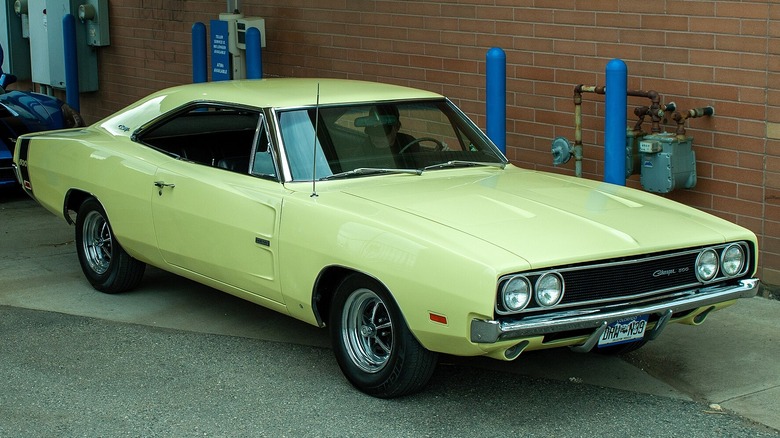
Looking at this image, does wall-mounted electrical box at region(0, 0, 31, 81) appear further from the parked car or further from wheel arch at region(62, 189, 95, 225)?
the parked car

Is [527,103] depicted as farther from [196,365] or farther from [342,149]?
[196,365]

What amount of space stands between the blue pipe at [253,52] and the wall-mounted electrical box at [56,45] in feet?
13.3

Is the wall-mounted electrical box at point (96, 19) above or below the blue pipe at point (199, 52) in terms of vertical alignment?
above

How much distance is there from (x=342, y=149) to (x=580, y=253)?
171cm

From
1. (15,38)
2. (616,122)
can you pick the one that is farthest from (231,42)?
(15,38)

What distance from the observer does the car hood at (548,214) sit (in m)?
5.23

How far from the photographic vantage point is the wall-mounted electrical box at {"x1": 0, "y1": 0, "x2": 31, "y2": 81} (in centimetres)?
1518

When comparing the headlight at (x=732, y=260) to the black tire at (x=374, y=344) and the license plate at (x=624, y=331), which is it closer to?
the license plate at (x=624, y=331)

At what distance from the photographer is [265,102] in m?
6.55

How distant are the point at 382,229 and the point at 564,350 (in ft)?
5.03

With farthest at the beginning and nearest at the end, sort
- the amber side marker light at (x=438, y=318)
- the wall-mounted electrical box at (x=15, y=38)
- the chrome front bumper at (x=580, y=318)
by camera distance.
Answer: the wall-mounted electrical box at (x=15, y=38) < the amber side marker light at (x=438, y=318) < the chrome front bumper at (x=580, y=318)

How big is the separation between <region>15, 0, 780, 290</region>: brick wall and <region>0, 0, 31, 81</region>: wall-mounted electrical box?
4424 mm

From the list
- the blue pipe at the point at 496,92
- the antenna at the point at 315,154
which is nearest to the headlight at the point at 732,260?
the antenna at the point at 315,154

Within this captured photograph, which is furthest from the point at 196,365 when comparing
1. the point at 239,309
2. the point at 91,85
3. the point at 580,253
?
the point at 91,85
